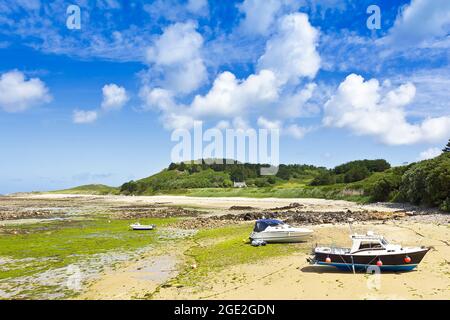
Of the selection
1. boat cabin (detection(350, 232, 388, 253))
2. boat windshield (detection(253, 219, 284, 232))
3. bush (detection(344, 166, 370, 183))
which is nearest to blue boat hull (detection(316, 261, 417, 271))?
boat cabin (detection(350, 232, 388, 253))

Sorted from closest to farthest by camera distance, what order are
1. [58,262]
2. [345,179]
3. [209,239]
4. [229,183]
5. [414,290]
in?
[414,290] → [58,262] → [209,239] → [345,179] → [229,183]

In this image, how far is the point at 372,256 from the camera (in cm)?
1825

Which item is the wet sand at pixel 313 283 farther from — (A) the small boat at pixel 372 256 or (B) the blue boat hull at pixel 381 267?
(A) the small boat at pixel 372 256

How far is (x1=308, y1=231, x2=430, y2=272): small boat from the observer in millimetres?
17953

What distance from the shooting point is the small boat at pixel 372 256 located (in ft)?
58.9

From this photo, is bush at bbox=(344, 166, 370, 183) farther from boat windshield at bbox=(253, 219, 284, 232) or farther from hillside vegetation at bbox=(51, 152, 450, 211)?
boat windshield at bbox=(253, 219, 284, 232)

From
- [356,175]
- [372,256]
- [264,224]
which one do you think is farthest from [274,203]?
[372,256]

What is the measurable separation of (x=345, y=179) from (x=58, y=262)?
94.2 meters

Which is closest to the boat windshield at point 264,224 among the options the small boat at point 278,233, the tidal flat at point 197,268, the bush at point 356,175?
the small boat at point 278,233

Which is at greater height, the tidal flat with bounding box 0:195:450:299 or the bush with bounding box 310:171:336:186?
the bush with bounding box 310:171:336:186

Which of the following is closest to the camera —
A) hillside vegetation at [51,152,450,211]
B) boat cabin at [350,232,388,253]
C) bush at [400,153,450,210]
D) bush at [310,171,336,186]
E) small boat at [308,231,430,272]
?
small boat at [308,231,430,272]
